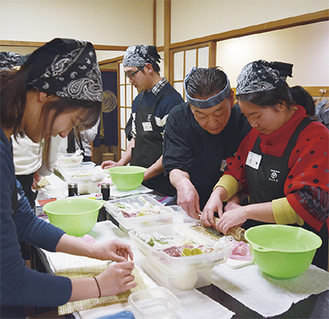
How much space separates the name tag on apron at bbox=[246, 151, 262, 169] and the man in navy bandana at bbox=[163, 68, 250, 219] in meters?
0.28

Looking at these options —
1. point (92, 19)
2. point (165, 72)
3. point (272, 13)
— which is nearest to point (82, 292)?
point (272, 13)

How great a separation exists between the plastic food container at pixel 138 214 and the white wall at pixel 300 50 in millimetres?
4408

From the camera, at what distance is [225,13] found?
3789 mm

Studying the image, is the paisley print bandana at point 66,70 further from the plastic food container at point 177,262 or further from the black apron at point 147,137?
the black apron at point 147,137

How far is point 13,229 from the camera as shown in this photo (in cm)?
82

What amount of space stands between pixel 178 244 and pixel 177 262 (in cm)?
19

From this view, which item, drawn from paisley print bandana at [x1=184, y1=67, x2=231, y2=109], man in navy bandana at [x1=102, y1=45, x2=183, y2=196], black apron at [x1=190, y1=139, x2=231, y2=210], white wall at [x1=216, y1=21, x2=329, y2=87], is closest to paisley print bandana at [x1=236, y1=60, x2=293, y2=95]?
paisley print bandana at [x1=184, y1=67, x2=231, y2=109]

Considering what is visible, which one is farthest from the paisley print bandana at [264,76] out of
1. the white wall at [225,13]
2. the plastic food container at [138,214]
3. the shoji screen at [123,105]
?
the shoji screen at [123,105]

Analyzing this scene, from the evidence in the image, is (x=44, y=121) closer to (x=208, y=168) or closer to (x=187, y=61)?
(x=208, y=168)

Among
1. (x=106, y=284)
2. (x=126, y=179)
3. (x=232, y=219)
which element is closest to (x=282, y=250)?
(x=232, y=219)

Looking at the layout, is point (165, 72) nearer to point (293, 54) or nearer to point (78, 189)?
point (293, 54)

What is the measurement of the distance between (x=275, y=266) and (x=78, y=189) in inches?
58.0

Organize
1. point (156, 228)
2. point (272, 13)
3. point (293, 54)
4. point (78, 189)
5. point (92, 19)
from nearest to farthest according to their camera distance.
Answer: point (156, 228)
point (78, 189)
point (272, 13)
point (92, 19)
point (293, 54)

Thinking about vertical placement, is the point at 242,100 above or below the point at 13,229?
above
